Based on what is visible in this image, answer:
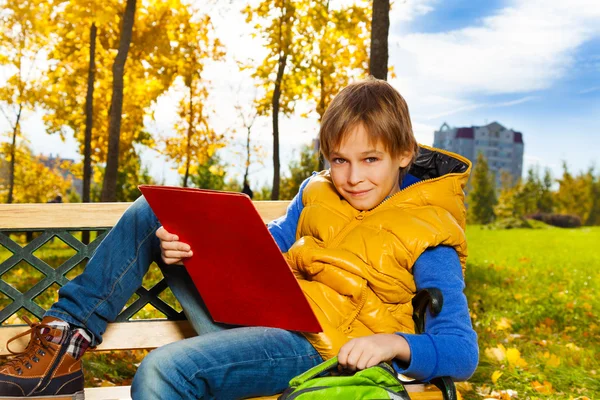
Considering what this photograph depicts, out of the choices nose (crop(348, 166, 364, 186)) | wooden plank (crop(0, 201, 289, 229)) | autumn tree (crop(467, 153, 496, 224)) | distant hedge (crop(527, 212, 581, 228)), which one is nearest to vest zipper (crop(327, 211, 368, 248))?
nose (crop(348, 166, 364, 186))

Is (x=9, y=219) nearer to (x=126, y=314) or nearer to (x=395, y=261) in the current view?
(x=126, y=314)

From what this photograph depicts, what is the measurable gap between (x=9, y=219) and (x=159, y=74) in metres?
9.05

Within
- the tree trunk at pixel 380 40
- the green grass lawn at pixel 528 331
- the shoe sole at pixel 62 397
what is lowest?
the green grass lawn at pixel 528 331

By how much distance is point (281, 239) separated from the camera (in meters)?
2.37

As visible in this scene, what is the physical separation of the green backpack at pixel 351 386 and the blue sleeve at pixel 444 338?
0.16 meters

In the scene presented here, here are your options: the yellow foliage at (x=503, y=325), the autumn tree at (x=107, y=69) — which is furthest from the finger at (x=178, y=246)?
the autumn tree at (x=107, y=69)

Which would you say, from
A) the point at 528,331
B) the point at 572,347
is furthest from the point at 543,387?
the point at 528,331

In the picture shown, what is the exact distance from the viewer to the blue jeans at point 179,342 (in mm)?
1695

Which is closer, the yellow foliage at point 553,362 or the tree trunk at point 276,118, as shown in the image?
the yellow foliage at point 553,362

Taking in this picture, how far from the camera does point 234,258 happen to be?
1.73m

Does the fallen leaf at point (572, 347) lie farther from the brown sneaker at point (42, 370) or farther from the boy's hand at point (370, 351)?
the brown sneaker at point (42, 370)

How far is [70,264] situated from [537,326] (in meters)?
3.80

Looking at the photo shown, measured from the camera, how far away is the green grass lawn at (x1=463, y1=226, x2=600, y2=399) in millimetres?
3514

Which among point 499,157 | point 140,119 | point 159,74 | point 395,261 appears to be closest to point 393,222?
point 395,261
